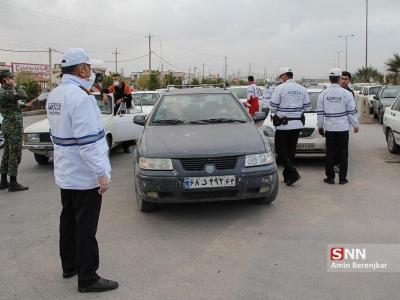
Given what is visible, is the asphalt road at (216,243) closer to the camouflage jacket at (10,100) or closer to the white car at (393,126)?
the camouflage jacket at (10,100)

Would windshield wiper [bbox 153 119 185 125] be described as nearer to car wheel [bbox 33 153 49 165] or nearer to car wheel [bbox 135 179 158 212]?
car wheel [bbox 135 179 158 212]

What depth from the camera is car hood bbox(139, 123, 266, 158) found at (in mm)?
5266

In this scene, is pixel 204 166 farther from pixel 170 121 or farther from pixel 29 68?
pixel 29 68

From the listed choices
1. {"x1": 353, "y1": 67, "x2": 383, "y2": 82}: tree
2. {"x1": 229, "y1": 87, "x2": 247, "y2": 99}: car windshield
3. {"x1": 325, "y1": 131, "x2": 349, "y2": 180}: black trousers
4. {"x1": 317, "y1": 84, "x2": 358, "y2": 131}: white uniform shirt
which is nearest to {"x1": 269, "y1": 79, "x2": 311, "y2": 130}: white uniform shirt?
{"x1": 317, "y1": 84, "x2": 358, "y2": 131}: white uniform shirt

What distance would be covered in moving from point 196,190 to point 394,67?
32.6m

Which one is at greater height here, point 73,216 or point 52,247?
point 73,216

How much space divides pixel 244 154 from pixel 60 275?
242 centimetres

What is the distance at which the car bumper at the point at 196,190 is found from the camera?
5.11m

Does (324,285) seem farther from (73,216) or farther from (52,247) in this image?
(52,247)

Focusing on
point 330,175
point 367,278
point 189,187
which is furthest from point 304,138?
point 367,278

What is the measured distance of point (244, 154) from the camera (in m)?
5.26

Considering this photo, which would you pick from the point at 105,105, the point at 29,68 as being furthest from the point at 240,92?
the point at 29,68

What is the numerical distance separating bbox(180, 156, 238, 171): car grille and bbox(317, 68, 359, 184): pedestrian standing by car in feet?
8.77

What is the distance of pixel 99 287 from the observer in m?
3.63
